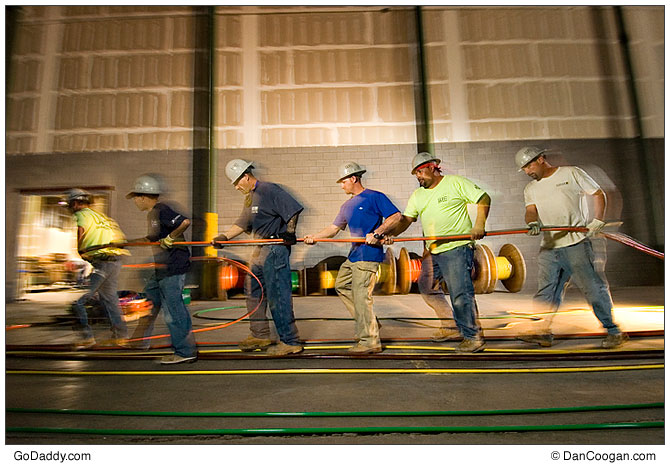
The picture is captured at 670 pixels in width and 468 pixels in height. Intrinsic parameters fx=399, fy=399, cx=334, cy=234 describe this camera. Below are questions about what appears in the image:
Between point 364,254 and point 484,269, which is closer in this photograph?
point 364,254

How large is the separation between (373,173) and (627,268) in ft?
20.2

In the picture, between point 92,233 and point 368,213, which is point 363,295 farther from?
point 92,233

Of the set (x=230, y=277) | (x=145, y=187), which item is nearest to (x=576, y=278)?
(x=145, y=187)

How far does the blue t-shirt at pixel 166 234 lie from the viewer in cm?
354

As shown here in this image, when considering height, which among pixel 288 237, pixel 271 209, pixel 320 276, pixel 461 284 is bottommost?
pixel 461 284

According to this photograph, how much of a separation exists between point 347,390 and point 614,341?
2623 millimetres

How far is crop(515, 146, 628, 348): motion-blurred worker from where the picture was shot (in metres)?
3.60

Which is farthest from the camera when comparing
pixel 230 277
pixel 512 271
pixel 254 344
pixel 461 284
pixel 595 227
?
pixel 230 277

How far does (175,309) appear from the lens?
3.55m

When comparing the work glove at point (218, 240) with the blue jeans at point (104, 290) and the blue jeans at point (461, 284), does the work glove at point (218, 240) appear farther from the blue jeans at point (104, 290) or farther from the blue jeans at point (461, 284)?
the blue jeans at point (461, 284)

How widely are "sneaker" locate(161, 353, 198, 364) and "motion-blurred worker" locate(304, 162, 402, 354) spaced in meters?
1.46
